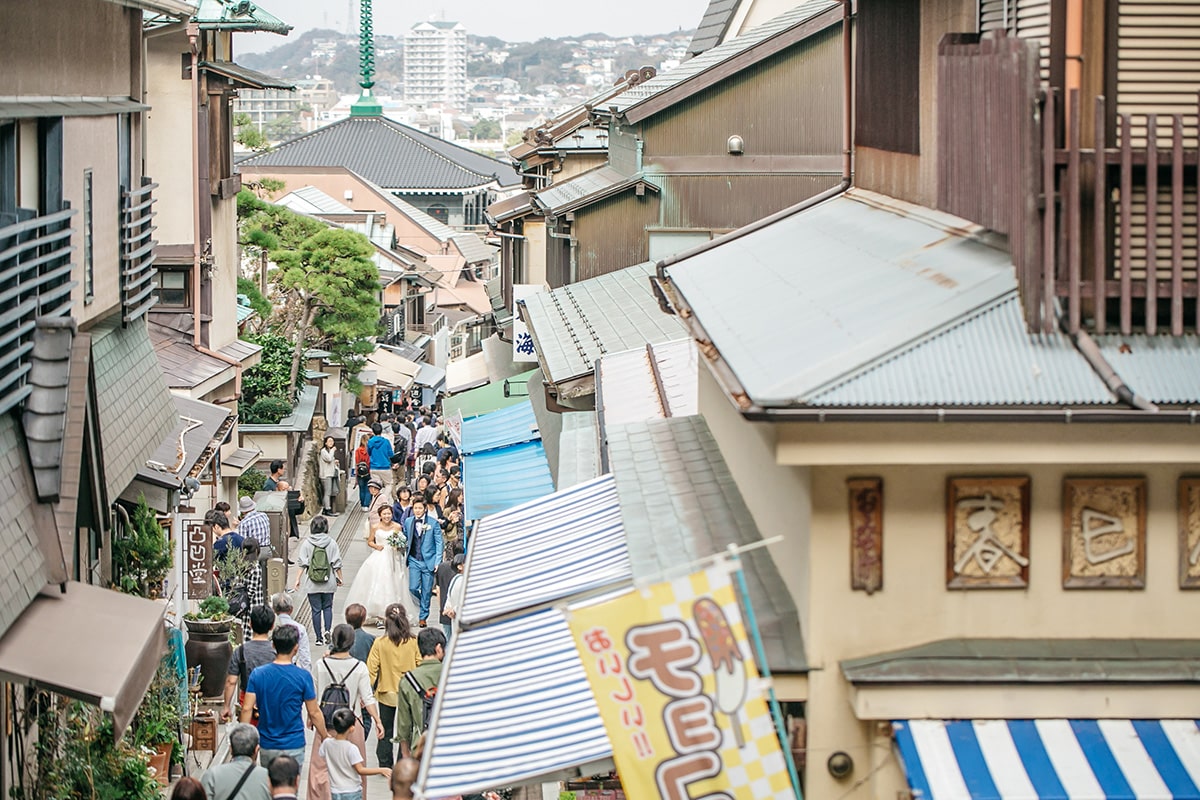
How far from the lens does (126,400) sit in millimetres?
15461

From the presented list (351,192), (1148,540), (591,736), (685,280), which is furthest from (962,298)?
(351,192)

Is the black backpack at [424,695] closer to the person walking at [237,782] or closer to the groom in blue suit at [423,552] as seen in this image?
the person walking at [237,782]

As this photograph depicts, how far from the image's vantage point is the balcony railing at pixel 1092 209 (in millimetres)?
8375

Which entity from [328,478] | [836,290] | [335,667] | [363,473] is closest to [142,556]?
[335,667]

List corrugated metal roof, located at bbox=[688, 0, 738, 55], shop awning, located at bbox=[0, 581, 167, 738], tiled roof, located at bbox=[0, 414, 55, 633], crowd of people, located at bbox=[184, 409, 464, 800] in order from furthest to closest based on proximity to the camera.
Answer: corrugated metal roof, located at bbox=[688, 0, 738, 55]
crowd of people, located at bbox=[184, 409, 464, 800]
tiled roof, located at bbox=[0, 414, 55, 633]
shop awning, located at bbox=[0, 581, 167, 738]

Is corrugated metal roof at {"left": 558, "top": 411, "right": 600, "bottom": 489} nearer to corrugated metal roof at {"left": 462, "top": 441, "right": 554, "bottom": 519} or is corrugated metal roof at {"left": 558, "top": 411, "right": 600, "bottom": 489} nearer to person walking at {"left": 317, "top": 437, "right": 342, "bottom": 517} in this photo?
corrugated metal roof at {"left": 462, "top": 441, "right": 554, "bottom": 519}

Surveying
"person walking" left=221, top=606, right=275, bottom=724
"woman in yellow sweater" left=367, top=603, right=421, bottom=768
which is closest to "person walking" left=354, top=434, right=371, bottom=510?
"person walking" left=221, top=606, right=275, bottom=724

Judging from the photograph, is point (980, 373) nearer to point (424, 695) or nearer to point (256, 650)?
point (424, 695)

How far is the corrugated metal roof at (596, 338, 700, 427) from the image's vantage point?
50.5ft

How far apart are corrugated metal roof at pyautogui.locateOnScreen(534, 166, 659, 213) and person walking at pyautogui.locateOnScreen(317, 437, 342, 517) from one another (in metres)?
7.70

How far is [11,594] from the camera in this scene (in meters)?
10.1

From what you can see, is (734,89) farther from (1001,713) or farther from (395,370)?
(395,370)

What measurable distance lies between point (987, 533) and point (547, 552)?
381 centimetres

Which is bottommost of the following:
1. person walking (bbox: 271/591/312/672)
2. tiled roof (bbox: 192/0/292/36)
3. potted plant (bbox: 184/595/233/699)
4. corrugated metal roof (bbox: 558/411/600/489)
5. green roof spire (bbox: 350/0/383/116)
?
potted plant (bbox: 184/595/233/699)
